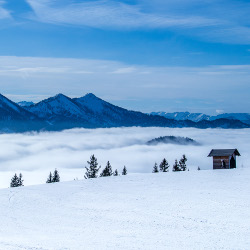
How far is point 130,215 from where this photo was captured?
33.4 meters

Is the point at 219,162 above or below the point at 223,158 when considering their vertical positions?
below

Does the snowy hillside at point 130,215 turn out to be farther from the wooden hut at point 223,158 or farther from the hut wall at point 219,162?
the hut wall at point 219,162

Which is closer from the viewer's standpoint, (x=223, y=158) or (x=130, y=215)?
(x=130, y=215)

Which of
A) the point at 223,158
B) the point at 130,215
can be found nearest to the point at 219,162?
the point at 223,158

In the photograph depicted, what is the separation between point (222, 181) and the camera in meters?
52.2

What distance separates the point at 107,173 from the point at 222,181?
172 feet

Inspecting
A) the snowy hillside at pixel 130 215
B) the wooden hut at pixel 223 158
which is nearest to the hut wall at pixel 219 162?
the wooden hut at pixel 223 158

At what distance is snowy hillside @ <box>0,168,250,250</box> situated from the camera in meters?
24.9

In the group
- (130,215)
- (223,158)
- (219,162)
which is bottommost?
(130,215)

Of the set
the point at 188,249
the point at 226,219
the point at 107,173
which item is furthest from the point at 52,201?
the point at 107,173

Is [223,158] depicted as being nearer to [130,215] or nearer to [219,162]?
[219,162]

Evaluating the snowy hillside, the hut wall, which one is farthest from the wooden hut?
the snowy hillside

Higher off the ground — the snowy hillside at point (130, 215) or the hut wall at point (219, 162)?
the hut wall at point (219, 162)

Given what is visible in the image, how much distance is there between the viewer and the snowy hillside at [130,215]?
81.8ft
